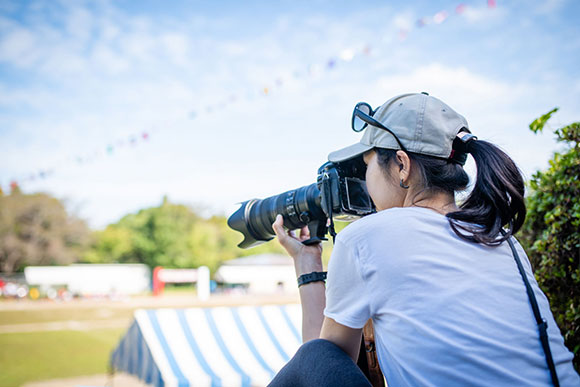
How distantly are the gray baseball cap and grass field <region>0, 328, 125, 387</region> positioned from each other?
9.86m

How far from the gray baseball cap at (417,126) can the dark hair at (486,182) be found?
0.09 ft

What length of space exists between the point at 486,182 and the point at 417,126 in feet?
0.71

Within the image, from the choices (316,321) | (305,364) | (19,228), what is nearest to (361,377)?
(305,364)

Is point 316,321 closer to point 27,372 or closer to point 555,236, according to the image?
point 555,236

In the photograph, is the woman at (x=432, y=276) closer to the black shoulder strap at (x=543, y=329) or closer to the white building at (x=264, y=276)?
the black shoulder strap at (x=543, y=329)

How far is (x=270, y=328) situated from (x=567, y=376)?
17.8 feet

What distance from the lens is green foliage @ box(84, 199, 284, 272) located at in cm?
4256

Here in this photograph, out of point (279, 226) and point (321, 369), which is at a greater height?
point (279, 226)

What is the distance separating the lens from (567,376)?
898 mm

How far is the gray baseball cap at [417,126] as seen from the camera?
1.12 metres

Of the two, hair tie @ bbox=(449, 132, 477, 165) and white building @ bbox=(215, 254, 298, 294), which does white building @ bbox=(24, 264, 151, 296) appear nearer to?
white building @ bbox=(215, 254, 298, 294)

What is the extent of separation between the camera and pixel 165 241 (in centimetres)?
4422

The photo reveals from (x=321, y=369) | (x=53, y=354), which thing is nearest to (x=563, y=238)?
(x=321, y=369)

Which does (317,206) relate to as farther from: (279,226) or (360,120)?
(360,120)
